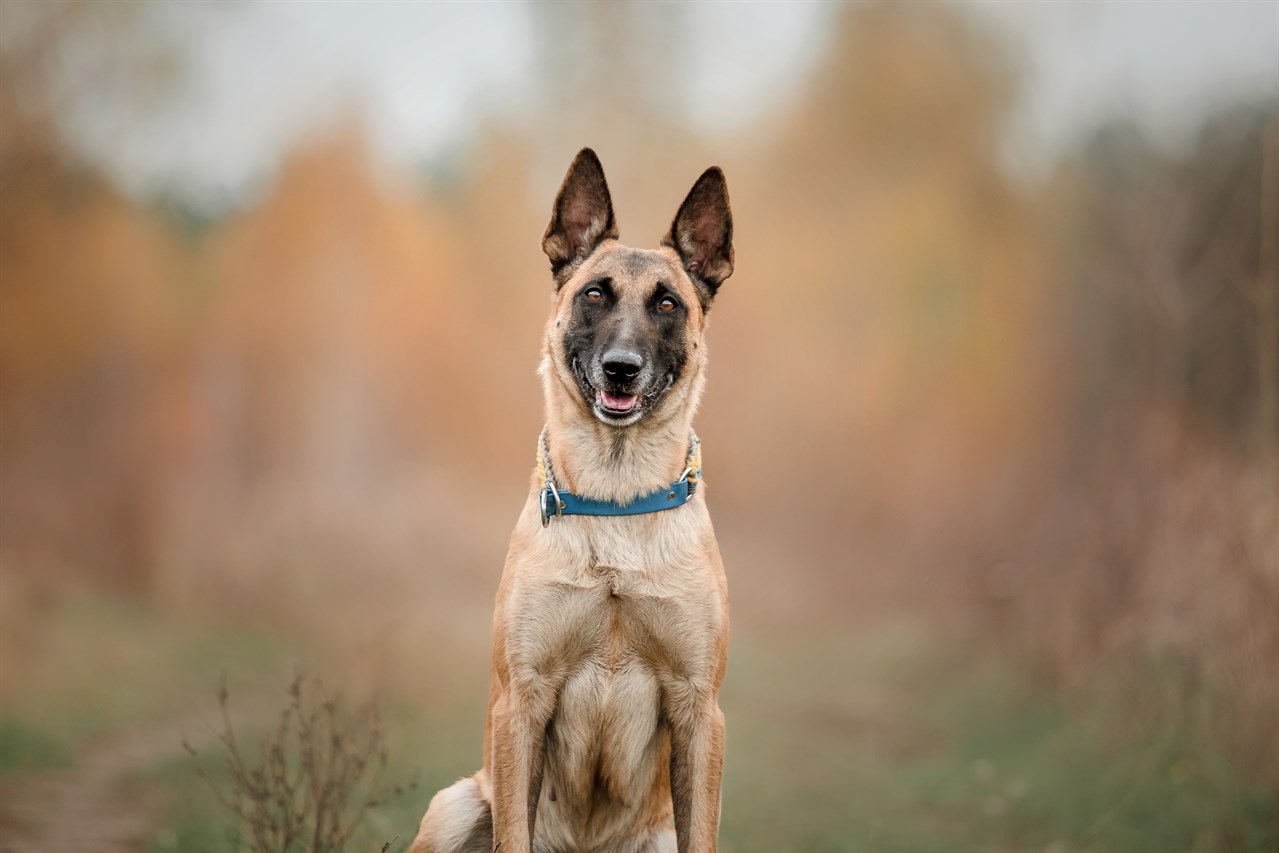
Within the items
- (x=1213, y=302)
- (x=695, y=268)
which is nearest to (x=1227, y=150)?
(x=1213, y=302)

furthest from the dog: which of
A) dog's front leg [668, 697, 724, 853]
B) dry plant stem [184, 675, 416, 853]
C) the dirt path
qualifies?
the dirt path

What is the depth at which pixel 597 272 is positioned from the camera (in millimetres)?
4699

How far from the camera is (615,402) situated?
14.6 ft

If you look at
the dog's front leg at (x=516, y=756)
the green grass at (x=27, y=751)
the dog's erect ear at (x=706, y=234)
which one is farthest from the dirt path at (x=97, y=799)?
the dog's erect ear at (x=706, y=234)

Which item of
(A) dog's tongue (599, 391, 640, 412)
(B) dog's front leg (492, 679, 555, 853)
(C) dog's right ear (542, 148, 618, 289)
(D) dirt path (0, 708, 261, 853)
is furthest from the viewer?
(D) dirt path (0, 708, 261, 853)

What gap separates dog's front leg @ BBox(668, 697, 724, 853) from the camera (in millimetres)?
4363

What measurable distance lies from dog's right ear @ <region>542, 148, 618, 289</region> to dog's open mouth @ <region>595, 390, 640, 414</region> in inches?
25.7

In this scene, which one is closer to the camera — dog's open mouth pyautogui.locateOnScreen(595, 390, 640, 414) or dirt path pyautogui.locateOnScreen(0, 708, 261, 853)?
dog's open mouth pyautogui.locateOnScreen(595, 390, 640, 414)

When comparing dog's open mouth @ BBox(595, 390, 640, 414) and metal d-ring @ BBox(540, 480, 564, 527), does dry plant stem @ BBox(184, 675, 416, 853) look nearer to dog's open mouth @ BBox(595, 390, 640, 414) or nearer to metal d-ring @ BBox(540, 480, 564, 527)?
metal d-ring @ BBox(540, 480, 564, 527)

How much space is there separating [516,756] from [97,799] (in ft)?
12.5

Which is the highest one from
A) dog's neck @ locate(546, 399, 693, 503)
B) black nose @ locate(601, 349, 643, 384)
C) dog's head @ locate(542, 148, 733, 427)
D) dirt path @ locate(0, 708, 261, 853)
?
dog's head @ locate(542, 148, 733, 427)

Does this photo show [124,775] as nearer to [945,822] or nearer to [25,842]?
[25,842]

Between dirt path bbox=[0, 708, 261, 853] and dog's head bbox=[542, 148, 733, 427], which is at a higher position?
dog's head bbox=[542, 148, 733, 427]

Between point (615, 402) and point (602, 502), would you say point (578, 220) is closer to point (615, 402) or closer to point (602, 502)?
point (615, 402)
